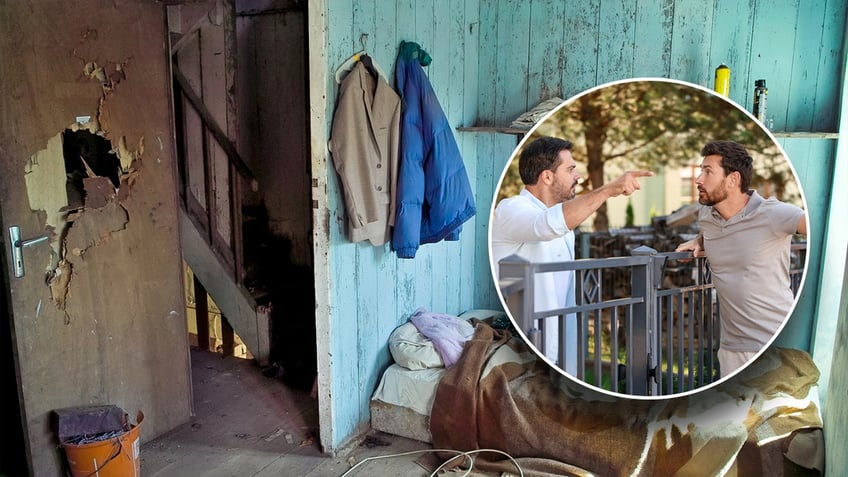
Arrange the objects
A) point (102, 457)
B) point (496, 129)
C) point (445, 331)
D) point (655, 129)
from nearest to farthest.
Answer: point (655, 129)
point (102, 457)
point (445, 331)
point (496, 129)

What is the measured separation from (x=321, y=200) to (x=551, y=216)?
0.97 m

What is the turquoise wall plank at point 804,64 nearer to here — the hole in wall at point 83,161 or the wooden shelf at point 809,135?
the wooden shelf at point 809,135

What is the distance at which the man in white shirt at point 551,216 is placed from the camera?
1555 millimetres

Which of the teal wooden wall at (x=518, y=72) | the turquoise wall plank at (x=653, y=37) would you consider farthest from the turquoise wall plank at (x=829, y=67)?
the turquoise wall plank at (x=653, y=37)

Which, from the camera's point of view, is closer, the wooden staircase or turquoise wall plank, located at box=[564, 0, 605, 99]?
turquoise wall plank, located at box=[564, 0, 605, 99]

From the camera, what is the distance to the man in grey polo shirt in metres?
1.52

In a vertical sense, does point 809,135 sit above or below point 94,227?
above

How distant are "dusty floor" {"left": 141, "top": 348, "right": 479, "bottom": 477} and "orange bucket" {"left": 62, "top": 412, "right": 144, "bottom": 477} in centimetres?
19

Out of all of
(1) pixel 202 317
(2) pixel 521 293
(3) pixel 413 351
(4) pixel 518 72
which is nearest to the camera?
(2) pixel 521 293

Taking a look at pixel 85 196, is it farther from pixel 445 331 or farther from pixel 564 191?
pixel 564 191

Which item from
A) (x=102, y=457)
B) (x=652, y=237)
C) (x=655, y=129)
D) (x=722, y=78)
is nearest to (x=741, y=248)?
(x=652, y=237)

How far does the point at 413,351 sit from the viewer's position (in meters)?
2.66

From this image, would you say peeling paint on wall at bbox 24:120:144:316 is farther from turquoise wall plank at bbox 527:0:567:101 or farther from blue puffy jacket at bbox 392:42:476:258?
turquoise wall plank at bbox 527:0:567:101

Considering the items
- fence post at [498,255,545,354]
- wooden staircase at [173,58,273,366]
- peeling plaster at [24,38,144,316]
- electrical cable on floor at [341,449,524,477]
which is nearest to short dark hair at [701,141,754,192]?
fence post at [498,255,545,354]
